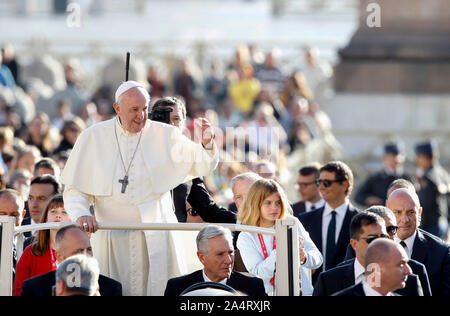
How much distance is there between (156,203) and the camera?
9.86 metres

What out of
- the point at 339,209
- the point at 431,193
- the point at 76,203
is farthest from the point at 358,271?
the point at 431,193

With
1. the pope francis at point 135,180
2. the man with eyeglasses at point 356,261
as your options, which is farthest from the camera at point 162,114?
the man with eyeglasses at point 356,261

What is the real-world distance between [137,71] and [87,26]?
57.9ft

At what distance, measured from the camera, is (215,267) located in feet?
29.2

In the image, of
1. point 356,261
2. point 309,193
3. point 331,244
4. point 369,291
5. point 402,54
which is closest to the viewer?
point 369,291

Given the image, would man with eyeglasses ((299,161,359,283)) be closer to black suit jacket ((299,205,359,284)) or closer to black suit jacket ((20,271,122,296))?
black suit jacket ((299,205,359,284))

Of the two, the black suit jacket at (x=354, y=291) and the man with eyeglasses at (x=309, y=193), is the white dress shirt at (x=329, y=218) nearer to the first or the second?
the man with eyeglasses at (x=309, y=193)

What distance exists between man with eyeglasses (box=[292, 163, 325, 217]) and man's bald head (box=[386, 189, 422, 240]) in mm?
2487

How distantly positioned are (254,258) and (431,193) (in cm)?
631

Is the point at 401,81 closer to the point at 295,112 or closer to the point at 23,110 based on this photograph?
the point at 295,112

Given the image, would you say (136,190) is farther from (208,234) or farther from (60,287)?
(60,287)

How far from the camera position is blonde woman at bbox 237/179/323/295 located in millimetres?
9727

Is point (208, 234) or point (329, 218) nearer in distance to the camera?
point (208, 234)
